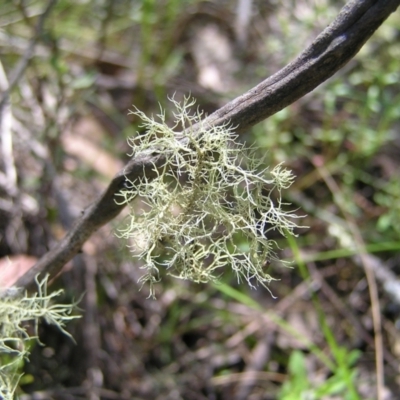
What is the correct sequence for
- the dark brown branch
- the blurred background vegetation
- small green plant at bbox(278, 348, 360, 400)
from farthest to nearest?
1. the blurred background vegetation
2. small green plant at bbox(278, 348, 360, 400)
3. the dark brown branch

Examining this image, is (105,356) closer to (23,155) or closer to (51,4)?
(23,155)

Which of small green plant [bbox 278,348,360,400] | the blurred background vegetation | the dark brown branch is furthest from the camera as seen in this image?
the blurred background vegetation

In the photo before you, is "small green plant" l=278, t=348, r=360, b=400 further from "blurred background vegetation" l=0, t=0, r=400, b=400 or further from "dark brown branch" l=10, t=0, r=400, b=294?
"dark brown branch" l=10, t=0, r=400, b=294

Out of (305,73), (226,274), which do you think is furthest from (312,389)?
(305,73)

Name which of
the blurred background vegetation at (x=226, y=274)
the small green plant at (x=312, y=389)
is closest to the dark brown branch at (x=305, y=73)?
the blurred background vegetation at (x=226, y=274)

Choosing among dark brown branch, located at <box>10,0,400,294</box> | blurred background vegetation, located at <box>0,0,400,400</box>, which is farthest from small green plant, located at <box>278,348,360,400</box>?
dark brown branch, located at <box>10,0,400,294</box>

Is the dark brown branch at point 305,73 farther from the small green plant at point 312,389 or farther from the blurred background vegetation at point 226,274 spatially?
the small green plant at point 312,389
